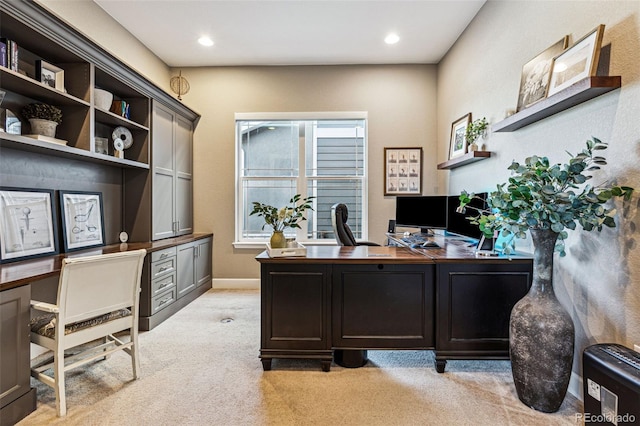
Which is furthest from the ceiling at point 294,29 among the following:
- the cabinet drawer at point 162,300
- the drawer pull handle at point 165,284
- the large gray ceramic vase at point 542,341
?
the cabinet drawer at point 162,300

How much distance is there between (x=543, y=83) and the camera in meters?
2.16

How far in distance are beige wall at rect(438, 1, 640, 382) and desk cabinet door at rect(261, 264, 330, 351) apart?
5.25 feet

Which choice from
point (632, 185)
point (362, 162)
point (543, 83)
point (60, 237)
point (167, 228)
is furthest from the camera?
point (362, 162)

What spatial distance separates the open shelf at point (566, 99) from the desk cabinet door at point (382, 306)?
124cm

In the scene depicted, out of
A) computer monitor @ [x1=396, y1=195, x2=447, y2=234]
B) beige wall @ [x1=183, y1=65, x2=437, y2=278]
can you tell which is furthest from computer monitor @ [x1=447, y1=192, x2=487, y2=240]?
beige wall @ [x1=183, y1=65, x2=437, y2=278]

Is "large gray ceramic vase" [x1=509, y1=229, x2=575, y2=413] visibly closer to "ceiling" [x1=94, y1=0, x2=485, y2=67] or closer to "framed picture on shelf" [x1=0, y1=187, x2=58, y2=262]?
"ceiling" [x1=94, y1=0, x2=485, y2=67]

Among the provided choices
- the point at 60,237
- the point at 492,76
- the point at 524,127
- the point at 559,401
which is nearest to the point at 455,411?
the point at 559,401

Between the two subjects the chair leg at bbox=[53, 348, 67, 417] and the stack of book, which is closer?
the chair leg at bbox=[53, 348, 67, 417]

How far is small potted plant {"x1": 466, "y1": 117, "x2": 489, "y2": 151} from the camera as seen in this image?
122 inches

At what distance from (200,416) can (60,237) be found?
198 cm

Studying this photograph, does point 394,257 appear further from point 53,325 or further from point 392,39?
point 392,39

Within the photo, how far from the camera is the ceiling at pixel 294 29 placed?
314cm

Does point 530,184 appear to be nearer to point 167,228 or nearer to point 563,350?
point 563,350

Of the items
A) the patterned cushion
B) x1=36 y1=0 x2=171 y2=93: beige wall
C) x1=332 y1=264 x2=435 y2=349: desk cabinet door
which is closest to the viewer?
the patterned cushion
